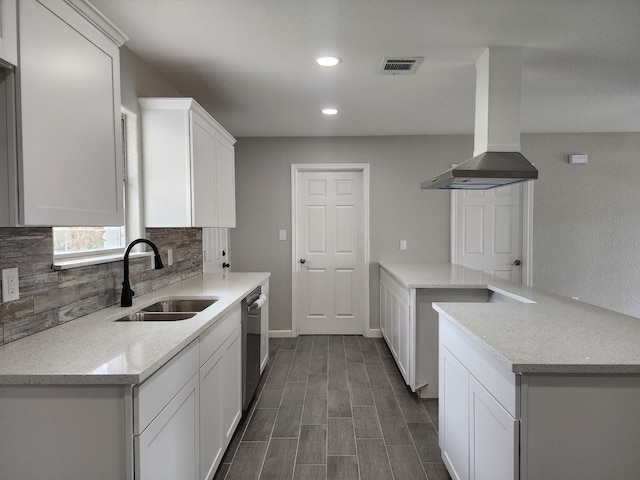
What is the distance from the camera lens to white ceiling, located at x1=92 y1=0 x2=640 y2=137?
2.01 meters

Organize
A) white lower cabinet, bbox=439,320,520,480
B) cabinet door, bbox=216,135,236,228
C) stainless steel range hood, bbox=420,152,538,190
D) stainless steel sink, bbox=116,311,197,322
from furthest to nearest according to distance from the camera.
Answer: cabinet door, bbox=216,135,236,228
stainless steel range hood, bbox=420,152,538,190
stainless steel sink, bbox=116,311,197,322
white lower cabinet, bbox=439,320,520,480

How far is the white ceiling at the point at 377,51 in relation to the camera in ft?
6.61

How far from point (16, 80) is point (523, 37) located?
95.0 inches

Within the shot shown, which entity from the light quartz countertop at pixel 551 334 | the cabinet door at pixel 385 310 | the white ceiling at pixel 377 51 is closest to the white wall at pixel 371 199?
the cabinet door at pixel 385 310

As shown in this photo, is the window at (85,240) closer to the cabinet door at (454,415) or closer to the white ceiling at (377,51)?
the white ceiling at (377,51)

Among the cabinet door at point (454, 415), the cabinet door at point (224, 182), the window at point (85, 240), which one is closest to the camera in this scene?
the cabinet door at point (454, 415)

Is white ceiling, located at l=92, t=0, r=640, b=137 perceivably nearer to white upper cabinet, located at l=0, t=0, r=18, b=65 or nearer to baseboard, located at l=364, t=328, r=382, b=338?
white upper cabinet, located at l=0, t=0, r=18, b=65

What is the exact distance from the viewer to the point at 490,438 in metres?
1.53

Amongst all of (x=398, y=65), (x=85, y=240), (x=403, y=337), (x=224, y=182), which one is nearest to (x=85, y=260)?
(x=85, y=240)

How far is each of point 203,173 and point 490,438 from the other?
2.30 m

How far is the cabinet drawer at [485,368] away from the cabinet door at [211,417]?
119 centimetres

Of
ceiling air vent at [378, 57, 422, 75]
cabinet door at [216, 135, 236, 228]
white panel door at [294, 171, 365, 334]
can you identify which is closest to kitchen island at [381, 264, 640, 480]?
ceiling air vent at [378, 57, 422, 75]

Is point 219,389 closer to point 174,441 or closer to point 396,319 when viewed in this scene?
point 174,441

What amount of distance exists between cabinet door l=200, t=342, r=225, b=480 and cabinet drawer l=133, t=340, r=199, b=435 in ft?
0.63
